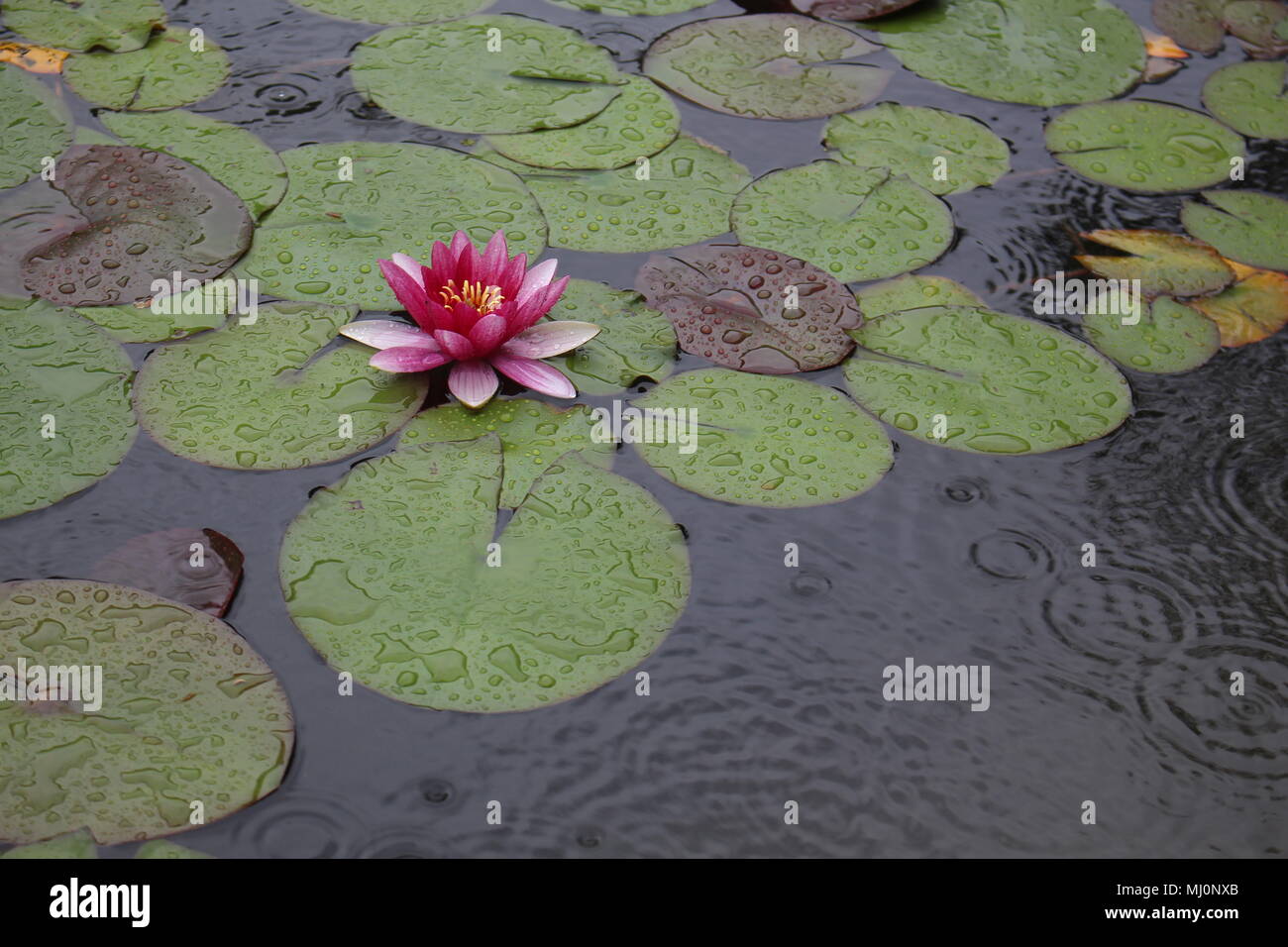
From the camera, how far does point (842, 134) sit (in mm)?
3775

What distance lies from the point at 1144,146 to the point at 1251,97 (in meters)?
0.63

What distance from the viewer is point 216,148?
3467 mm

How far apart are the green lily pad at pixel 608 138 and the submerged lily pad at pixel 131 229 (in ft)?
2.82

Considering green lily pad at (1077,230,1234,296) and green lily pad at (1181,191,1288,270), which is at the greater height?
green lily pad at (1181,191,1288,270)

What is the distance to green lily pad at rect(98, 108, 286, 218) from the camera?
335 cm

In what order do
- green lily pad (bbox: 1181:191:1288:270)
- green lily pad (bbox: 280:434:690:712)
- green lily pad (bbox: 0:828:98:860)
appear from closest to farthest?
green lily pad (bbox: 0:828:98:860) < green lily pad (bbox: 280:434:690:712) < green lily pad (bbox: 1181:191:1288:270)

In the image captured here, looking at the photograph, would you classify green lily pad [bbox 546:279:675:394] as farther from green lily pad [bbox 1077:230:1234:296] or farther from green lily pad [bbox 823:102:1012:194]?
green lily pad [bbox 1077:230:1234:296]

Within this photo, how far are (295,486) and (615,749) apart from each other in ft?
3.19

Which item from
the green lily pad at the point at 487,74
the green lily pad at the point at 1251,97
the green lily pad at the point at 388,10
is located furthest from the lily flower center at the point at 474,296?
the green lily pad at the point at 1251,97

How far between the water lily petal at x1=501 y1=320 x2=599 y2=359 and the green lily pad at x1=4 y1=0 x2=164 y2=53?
75.1 inches

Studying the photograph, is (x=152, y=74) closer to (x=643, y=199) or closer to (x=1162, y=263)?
(x=643, y=199)

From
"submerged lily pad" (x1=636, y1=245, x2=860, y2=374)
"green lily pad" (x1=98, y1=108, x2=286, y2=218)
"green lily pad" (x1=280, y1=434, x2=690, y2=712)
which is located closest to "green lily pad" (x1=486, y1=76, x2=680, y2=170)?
"submerged lily pad" (x1=636, y1=245, x2=860, y2=374)

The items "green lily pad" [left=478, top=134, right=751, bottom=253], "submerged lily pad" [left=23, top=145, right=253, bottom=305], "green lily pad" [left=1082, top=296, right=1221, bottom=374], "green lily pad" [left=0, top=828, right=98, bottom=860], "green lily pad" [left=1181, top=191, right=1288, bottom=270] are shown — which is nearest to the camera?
"green lily pad" [left=0, top=828, right=98, bottom=860]

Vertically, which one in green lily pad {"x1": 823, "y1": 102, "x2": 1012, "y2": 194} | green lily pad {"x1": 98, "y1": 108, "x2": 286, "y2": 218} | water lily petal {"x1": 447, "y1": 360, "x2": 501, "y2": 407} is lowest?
water lily petal {"x1": 447, "y1": 360, "x2": 501, "y2": 407}
